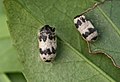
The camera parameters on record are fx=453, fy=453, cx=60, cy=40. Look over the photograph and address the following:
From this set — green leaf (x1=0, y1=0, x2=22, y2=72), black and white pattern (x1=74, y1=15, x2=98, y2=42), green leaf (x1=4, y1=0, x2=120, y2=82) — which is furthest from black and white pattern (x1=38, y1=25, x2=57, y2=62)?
A: green leaf (x1=0, y1=0, x2=22, y2=72)

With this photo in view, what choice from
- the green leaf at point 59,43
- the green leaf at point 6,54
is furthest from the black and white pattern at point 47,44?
the green leaf at point 6,54

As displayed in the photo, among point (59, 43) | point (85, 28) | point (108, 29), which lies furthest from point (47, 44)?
point (108, 29)

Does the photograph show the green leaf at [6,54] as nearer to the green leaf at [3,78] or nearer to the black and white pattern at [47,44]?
the green leaf at [3,78]

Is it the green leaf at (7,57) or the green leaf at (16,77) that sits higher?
the green leaf at (7,57)

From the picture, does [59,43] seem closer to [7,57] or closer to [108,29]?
[108,29]

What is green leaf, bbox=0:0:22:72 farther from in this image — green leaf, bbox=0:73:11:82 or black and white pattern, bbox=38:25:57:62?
black and white pattern, bbox=38:25:57:62
